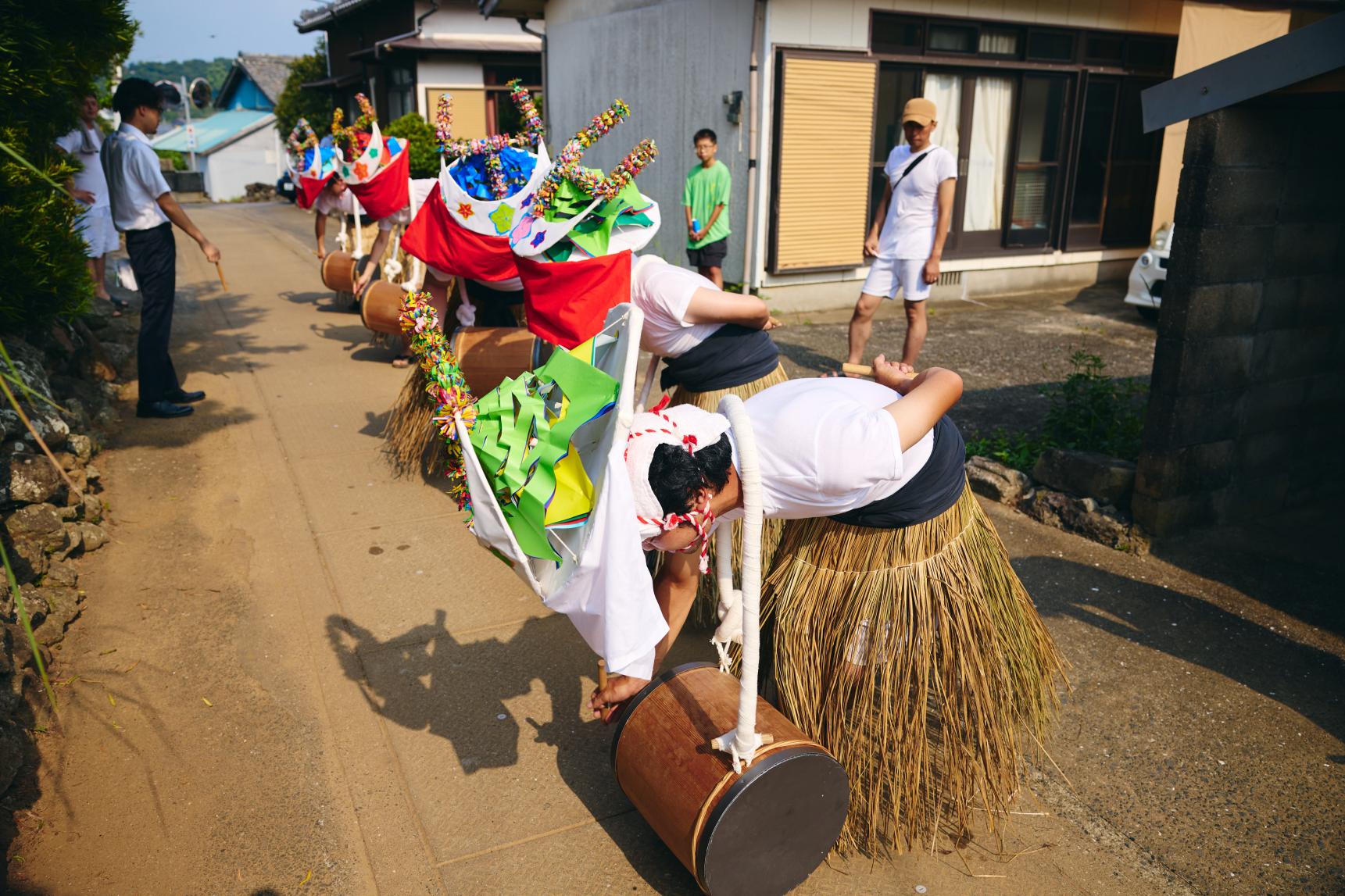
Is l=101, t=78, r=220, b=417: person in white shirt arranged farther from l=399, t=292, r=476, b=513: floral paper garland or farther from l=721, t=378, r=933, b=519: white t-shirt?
l=721, t=378, r=933, b=519: white t-shirt

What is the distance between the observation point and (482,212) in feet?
13.0

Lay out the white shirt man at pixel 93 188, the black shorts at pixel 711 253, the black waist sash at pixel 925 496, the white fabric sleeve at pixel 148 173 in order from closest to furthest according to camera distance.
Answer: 1. the black waist sash at pixel 925 496
2. the white fabric sleeve at pixel 148 173
3. the white shirt man at pixel 93 188
4. the black shorts at pixel 711 253

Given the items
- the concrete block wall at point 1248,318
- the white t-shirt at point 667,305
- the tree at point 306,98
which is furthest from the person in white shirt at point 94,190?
the tree at point 306,98

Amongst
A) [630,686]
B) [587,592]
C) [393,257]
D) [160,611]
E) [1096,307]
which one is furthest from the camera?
[1096,307]

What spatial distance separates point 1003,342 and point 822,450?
662 cm

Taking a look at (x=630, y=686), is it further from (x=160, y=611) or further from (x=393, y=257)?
(x=393, y=257)

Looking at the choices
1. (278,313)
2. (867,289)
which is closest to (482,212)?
(867,289)

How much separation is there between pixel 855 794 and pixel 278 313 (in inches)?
318

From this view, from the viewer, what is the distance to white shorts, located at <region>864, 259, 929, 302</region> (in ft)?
19.9

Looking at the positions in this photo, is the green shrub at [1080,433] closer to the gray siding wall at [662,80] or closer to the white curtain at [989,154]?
the gray siding wall at [662,80]

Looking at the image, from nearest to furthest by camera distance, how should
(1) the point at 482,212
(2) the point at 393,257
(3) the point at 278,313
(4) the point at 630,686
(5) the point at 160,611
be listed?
(4) the point at 630,686 → (5) the point at 160,611 → (1) the point at 482,212 → (2) the point at 393,257 → (3) the point at 278,313

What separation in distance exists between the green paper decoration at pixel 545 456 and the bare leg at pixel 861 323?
173 inches

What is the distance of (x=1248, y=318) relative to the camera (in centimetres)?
422

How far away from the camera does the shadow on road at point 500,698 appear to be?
270 cm
